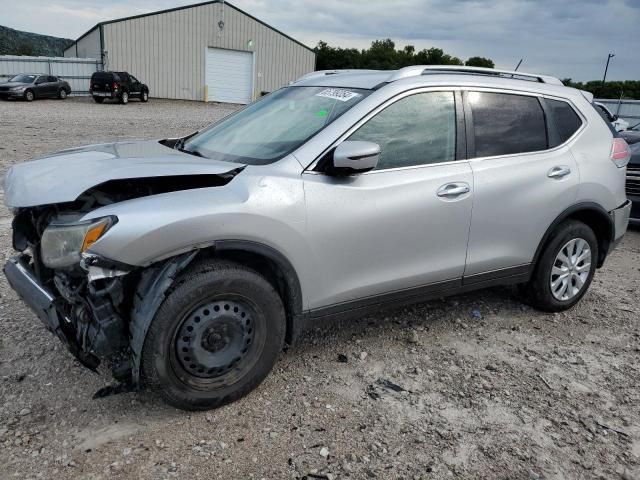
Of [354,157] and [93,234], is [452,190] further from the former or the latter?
[93,234]

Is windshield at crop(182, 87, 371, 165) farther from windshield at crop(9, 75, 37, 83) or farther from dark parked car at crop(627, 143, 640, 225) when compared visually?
windshield at crop(9, 75, 37, 83)

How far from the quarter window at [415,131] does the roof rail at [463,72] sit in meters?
0.18

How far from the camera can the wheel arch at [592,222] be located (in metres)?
4.21

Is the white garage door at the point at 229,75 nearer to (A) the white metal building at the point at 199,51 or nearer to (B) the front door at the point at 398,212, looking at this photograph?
(A) the white metal building at the point at 199,51

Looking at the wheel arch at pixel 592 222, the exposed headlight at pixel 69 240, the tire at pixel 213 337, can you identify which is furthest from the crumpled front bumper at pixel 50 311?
the wheel arch at pixel 592 222

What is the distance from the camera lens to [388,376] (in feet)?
11.4

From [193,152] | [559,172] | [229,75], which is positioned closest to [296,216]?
[193,152]

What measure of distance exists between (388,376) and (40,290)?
207cm

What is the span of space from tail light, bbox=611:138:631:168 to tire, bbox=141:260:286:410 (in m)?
3.14

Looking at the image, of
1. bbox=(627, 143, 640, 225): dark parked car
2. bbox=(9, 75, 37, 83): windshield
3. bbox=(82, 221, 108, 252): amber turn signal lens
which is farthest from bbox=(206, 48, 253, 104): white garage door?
bbox=(82, 221, 108, 252): amber turn signal lens

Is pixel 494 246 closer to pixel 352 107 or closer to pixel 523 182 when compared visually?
pixel 523 182

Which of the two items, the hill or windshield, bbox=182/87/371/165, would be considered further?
the hill

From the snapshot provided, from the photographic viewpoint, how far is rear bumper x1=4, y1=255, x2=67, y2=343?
2.75 m

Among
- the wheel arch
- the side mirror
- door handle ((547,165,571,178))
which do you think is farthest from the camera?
the wheel arch
